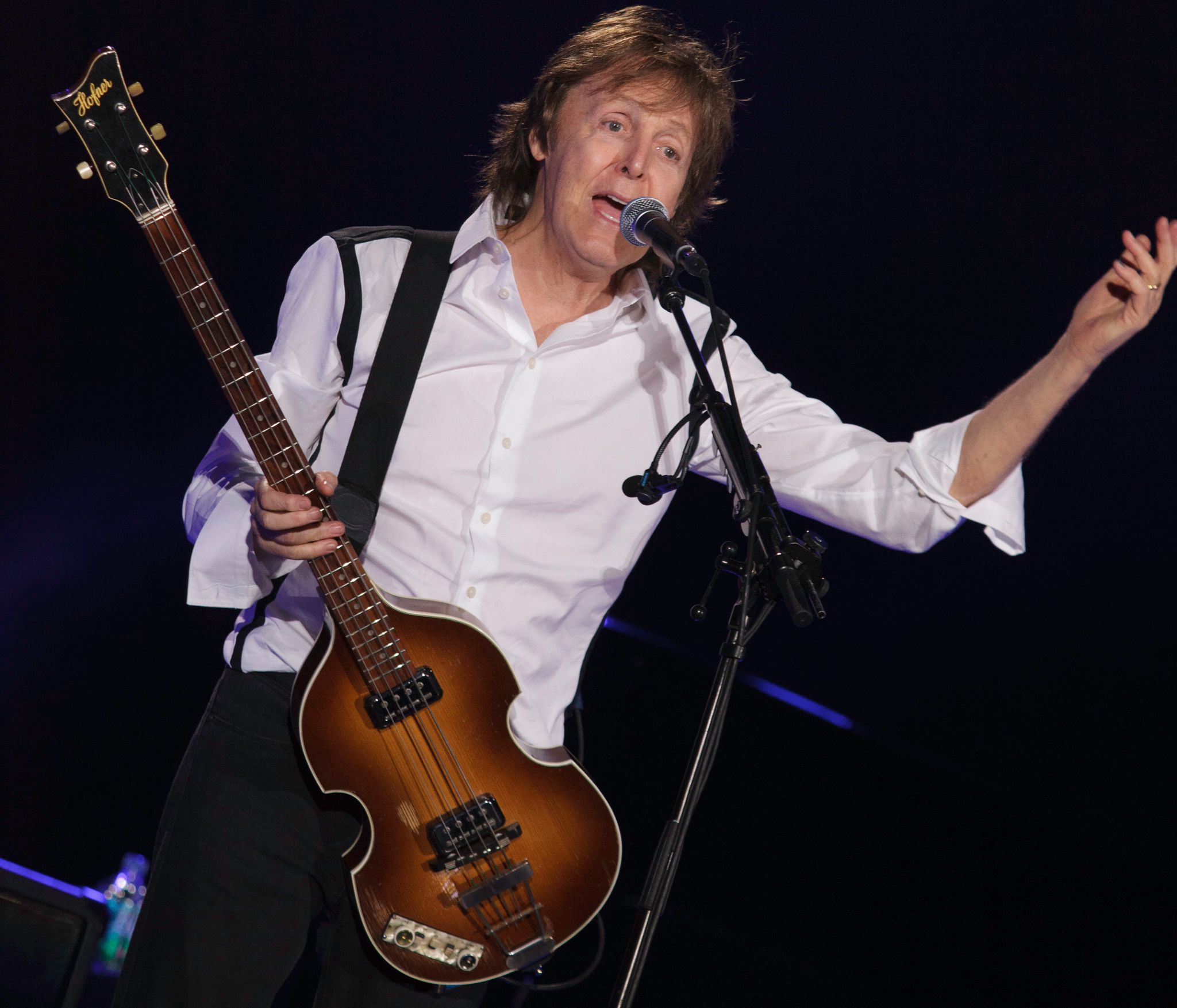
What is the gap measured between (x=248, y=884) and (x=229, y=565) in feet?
1.74

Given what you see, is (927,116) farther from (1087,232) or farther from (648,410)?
(648,410)

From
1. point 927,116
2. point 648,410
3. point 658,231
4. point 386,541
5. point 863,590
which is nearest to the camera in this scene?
point 658,231

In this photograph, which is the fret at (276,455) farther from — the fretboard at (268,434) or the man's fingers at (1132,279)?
the man's fingers at (1132,279)

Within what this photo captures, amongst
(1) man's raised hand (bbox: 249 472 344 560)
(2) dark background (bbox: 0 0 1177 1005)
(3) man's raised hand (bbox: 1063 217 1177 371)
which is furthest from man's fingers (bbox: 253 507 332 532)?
(2) dark background (bbox: 0 0 1177 1005)

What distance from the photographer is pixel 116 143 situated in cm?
168

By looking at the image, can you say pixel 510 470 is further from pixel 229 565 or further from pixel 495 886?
pixel 495 886

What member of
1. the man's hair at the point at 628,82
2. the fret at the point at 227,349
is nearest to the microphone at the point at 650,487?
the fret at the point at 227,349

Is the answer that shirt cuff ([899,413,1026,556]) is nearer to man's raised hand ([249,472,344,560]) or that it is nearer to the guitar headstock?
man's raised hand ([249,472,344,560])

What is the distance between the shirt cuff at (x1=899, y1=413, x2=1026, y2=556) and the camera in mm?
1749

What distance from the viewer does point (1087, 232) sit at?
3.51 meters

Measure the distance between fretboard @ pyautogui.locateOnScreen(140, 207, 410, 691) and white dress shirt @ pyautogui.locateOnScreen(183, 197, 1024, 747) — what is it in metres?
0.09

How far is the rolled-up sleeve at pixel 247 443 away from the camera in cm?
173

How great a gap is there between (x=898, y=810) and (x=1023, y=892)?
0.45 m

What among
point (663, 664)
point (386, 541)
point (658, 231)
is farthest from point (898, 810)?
point (658, 231)
